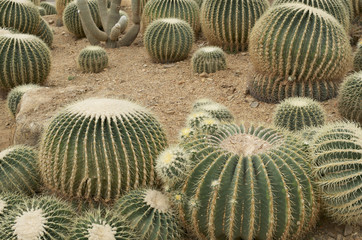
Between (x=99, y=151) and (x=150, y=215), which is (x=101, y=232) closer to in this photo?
(x=150, y=215)

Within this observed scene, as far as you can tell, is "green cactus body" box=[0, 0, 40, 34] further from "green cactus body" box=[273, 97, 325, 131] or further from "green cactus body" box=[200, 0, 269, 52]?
"green cactus body" box=[273, 97, 325, 131]

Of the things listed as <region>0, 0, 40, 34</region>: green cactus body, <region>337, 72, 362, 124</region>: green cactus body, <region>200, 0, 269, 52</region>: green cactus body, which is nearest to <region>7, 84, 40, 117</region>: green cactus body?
<region>0, 0, 40, 34</region>: green cactus body

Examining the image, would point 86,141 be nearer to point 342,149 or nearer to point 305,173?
point 305,173

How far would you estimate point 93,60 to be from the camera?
→ 7.68m

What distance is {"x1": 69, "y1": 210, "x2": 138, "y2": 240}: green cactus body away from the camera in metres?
2.65

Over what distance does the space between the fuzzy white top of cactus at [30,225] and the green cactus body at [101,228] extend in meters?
0.21

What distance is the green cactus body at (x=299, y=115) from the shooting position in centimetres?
457

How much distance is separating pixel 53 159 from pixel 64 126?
0.95ft

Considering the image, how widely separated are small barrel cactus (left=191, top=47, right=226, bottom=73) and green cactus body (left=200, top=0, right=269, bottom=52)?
820 mm

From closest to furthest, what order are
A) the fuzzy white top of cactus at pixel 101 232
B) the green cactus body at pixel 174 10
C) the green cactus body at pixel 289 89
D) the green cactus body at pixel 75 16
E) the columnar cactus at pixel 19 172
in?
the fuzzy white top of cactus at pixel 101 232
the columnar cactus at pixel 19 172
the green cactus body at pixel 289 89
the green cactus body at pixel 174 10
the green cactus body at pixel 75 16

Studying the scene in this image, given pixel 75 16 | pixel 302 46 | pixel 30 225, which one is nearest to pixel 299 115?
pixel 302 46

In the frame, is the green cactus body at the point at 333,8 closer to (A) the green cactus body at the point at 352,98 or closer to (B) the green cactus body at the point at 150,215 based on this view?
(A) the green cactus body at the point at 352,98

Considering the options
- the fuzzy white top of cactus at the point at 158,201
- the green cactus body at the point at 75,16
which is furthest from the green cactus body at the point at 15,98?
the green cactus body at the point at 75,16

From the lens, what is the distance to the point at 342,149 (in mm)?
2936
